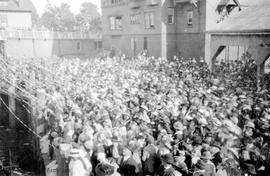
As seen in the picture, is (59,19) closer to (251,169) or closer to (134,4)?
(134,4)

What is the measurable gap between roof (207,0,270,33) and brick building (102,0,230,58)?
6690 millimetres

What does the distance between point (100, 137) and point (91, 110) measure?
2716 millimetres

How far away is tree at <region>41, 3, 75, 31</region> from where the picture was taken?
6188 cm

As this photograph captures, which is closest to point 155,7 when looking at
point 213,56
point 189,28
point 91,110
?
point 189,28

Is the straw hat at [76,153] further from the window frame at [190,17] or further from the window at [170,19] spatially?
the window at [170,19]

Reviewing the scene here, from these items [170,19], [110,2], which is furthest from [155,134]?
[110,2]

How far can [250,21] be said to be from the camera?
1573cm

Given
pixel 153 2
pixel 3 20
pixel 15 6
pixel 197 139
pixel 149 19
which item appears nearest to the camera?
pixel 197 139

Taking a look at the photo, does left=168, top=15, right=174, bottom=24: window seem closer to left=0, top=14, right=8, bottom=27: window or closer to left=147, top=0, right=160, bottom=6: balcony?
left=147, top=0, right=160, bottom=6: balcony

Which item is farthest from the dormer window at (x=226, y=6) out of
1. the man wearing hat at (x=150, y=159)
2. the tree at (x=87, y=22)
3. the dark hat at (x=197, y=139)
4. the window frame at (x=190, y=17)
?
the tree at (x=87, y=22)

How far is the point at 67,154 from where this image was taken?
5.70 m

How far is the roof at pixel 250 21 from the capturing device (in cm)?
1425

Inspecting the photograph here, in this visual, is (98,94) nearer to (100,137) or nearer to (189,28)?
(100,137)

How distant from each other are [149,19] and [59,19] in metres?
37.3
